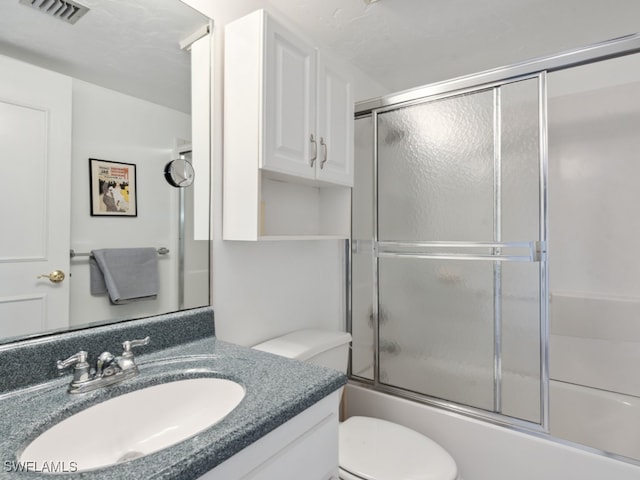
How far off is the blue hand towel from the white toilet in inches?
20.8

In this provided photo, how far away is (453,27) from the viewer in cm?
177

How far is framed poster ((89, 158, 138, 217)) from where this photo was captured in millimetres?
1002

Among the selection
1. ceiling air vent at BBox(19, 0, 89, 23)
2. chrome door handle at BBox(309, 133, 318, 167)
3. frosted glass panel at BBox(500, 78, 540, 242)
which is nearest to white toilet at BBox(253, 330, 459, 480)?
chrome door handle at BBox(309, 133, 318, 167)

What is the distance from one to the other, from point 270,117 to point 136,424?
3.25 ft

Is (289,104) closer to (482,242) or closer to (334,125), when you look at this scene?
(334,125)

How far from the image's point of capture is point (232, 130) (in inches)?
50.9

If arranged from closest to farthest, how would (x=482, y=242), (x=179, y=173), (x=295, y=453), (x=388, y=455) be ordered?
(x=295, y=453), (x=179, y=173), (x=388, y=455), (x=482, y=242)

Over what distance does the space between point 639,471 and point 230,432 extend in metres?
1.60

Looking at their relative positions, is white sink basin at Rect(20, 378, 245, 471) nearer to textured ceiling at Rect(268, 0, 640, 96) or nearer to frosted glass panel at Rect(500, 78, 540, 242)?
frosted glass panel at Rect(500, 78, 540, 242)

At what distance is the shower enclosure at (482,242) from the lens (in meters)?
1.53

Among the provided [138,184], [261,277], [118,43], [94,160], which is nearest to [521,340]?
[261,277]

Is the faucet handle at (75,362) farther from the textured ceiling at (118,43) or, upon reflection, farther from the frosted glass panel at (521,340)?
the frosted glass panel at (521,340)

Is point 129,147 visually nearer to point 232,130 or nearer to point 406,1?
point 232,130

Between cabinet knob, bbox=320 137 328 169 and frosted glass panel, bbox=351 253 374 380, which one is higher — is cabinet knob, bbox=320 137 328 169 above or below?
above
